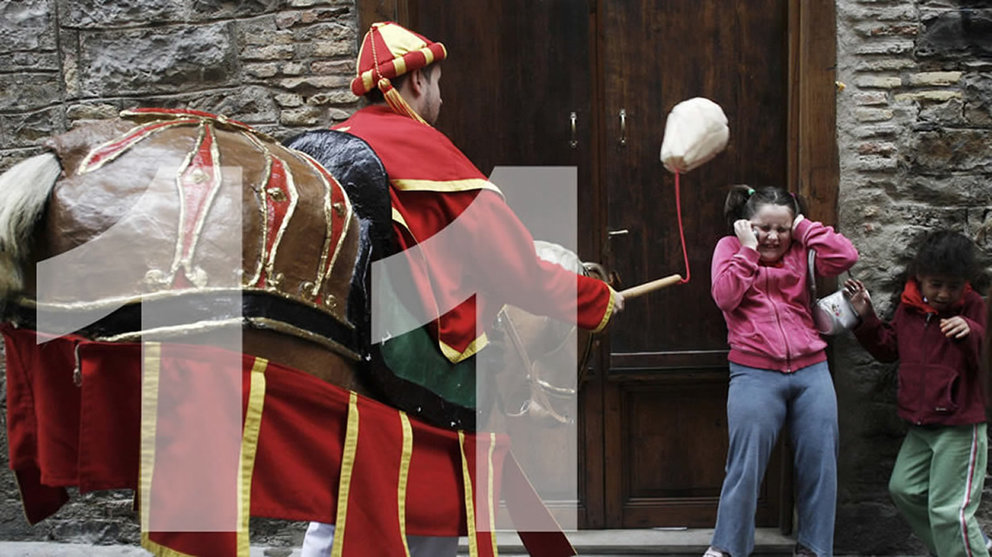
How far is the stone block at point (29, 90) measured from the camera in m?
4.20

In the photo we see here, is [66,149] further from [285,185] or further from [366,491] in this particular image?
[366,491]

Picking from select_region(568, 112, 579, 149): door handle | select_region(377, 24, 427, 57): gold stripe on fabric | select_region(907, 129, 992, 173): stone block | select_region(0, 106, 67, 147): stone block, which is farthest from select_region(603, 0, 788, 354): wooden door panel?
select_region(0, 106, 67, 147): stone block

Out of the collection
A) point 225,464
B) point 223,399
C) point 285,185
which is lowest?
point 225,464

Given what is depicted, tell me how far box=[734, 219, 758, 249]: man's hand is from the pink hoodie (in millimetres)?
23

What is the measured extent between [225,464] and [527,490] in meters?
1.13

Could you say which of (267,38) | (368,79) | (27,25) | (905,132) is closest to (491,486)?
(368,79)

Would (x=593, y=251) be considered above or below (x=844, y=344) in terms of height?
above

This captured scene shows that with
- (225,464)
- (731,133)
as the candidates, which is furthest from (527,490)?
(731,133)

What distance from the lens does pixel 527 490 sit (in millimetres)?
2986

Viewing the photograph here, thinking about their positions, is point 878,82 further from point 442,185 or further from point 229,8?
point 229,8

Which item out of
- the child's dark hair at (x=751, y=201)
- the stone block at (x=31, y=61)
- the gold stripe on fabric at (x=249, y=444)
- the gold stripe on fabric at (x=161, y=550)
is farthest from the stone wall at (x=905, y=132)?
the stone block at (x=31, y=61)

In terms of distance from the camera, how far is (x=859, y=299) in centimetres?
384

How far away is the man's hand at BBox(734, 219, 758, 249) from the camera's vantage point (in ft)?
12.3

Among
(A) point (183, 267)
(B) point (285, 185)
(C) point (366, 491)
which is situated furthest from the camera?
(C) point (366, 491)
